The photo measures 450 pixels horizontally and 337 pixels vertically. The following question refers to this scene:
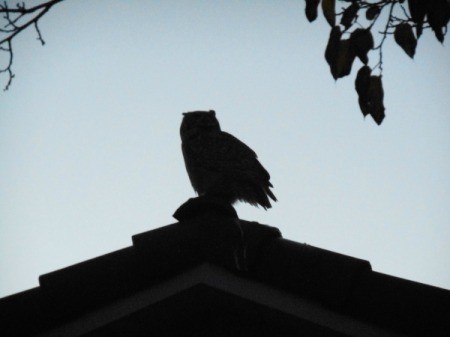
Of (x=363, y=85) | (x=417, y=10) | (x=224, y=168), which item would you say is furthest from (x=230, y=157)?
(x=417, y=10)

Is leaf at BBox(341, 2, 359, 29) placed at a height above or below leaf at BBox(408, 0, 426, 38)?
above

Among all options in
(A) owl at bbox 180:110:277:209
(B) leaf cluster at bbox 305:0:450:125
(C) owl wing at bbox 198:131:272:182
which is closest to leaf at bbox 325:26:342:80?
(B) leaf cluster at bbox 305:0:450:125

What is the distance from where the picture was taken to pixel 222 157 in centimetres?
504

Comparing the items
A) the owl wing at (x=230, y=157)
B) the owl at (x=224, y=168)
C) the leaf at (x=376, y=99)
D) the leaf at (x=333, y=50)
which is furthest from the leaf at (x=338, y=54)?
the owl wing at (x=230, y=157)

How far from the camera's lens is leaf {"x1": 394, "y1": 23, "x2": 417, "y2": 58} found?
1.66 metres

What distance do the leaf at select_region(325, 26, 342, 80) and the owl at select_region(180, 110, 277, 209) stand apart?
2986 millimetres

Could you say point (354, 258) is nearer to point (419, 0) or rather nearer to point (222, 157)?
point (419, 0)

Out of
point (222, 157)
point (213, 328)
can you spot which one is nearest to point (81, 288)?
point (213, 328)

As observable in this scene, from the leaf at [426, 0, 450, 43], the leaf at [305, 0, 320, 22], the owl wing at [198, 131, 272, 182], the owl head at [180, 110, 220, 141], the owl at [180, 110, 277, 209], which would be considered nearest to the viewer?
the leaf at [426, 0, 450, 43]

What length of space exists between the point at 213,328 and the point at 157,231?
1.69 ft

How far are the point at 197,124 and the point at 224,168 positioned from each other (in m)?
1.14

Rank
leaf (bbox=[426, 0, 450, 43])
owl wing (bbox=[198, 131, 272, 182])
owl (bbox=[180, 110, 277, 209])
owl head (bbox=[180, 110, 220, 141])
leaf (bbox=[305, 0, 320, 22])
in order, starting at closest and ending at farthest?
leaf (bbox=[426, 0, 450, 43]) → leaf (bbox=[305, 0, 320, 22]) → owl (bbox=[180, 110, 277, 209]) → owl wing (bbox=[198, 131, 272, 182]) → owl head (bbox=[180, 110, 220, 141])

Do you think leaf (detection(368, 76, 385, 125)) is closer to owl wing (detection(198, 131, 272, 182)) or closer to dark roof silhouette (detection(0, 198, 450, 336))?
dark roof silhouette (detection(0, 198, 450, 336))

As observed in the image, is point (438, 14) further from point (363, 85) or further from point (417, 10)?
point (363, 85)
